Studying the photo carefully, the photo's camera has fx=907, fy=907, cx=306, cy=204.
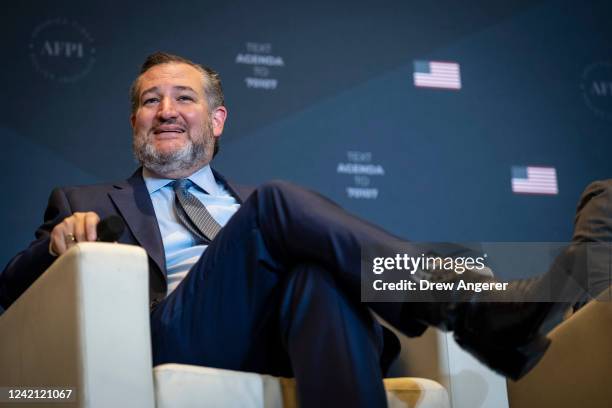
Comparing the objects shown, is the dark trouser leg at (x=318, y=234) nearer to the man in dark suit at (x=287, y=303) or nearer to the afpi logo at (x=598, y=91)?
the man in dark suit at (x=287, y=303)

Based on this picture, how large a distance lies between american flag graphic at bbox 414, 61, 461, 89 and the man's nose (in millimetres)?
1265

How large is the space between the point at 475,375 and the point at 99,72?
184cm

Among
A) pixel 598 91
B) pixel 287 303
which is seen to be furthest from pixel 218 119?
pixel 598 91

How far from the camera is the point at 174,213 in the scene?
2355mm

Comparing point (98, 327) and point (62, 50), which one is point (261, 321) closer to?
point (98, 327)

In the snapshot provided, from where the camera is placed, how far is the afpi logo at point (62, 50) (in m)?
3.19

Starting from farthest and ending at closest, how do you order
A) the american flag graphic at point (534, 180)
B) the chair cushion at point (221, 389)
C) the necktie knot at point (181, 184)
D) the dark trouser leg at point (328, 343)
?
the american flag graphic at point (534, 180), the necktie knot at point (181, 184), the chair cushion at point (221, 389), the dark trouser leg at point (328, 343)

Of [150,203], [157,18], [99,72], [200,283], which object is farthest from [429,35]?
[200,283]

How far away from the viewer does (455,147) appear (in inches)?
140

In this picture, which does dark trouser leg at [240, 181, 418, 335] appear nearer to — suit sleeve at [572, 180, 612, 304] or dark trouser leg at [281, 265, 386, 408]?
dark trouser leg at [281, 265, 386, 408]

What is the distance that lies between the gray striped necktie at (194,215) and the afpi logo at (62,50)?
39.7 inches

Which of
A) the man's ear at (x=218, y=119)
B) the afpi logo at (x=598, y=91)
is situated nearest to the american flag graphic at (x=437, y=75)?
the afpi logo at (x=598, y=91)

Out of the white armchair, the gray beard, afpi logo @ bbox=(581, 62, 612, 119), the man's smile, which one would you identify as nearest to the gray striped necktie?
the gray beard

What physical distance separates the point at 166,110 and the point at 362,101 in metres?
1.10
